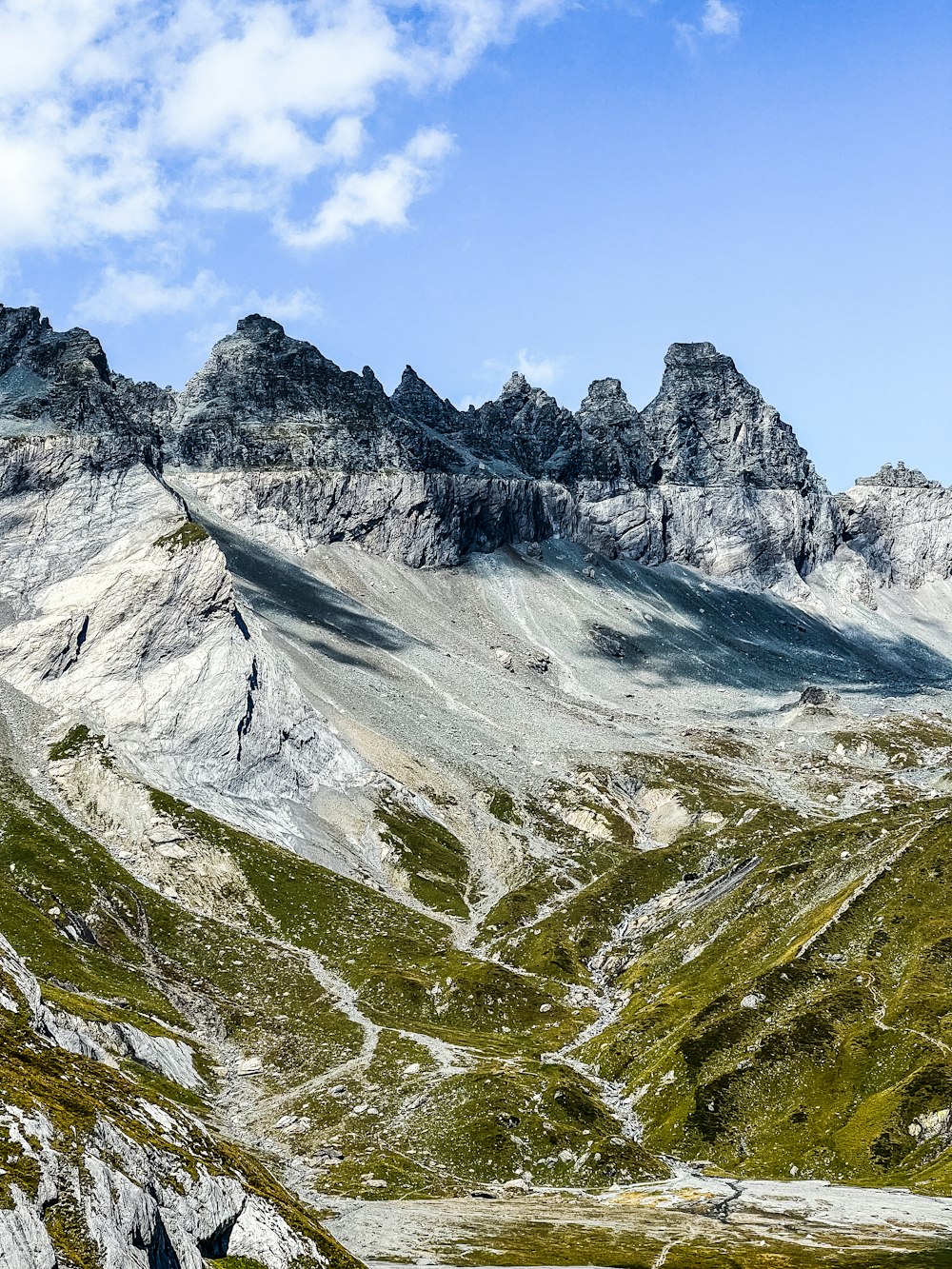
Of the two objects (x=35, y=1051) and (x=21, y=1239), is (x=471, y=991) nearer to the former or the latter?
(x=35, y=1051)

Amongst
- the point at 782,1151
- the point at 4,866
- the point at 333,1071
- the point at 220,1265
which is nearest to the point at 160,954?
the point at 4,866

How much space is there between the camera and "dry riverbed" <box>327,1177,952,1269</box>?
71.0 m

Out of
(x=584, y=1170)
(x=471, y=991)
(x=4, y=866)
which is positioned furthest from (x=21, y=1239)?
(x=4, y=866)

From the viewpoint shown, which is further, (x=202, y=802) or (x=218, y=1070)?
(x=202, y=802)

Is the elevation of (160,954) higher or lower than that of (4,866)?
lower

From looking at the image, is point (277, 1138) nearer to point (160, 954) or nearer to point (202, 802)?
point (160, 954)

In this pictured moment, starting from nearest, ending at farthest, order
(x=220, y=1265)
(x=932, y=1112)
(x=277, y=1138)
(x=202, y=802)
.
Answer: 1. (x=220, y=1265)
2. (x=932, y=1112)
3. (x=277, y=1138)
4. (x=202, y=802)

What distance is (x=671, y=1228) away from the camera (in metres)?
Result: 79.1

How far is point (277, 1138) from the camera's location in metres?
103

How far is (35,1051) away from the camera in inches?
1983

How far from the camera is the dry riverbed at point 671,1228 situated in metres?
71.0

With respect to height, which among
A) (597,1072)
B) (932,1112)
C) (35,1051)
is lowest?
(597,1072)

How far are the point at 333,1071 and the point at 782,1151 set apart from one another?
48.2 metres

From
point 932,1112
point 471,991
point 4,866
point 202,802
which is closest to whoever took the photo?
point 932,1112
